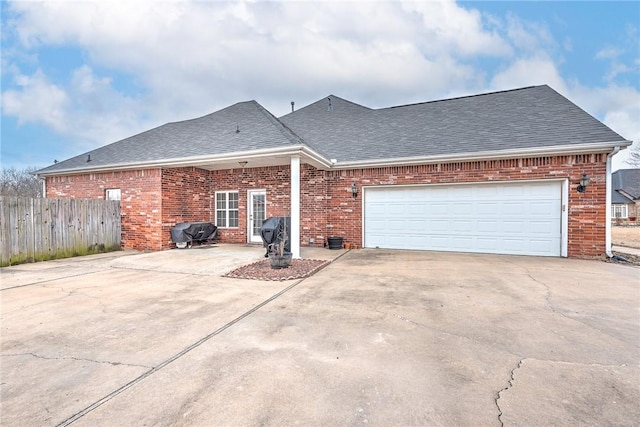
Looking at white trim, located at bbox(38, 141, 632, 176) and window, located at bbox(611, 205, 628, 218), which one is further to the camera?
window, located at bbox(611, 205, 628, 218)

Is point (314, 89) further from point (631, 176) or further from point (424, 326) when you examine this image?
point (631, 176)

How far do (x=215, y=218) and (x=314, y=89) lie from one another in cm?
1078

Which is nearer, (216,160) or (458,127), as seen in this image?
(216,160)

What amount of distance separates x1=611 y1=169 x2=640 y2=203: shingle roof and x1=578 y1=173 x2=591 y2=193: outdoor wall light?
109ft

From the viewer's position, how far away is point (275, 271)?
618cm

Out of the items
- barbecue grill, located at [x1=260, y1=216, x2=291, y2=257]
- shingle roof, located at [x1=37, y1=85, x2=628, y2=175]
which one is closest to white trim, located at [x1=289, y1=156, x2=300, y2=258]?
barbecue grill, located at [x1=260, y1=216, x2=291, y2=257]

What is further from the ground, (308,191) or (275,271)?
(308,191)

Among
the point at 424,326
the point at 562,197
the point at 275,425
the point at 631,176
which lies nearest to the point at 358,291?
the point at 424,326

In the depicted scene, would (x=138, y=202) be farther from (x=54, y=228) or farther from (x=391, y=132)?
(x=391, y=132)

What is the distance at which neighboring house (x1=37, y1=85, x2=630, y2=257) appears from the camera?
7922 millimetres

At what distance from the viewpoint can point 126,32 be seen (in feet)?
33.5

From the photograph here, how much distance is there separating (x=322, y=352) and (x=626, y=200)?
141ft

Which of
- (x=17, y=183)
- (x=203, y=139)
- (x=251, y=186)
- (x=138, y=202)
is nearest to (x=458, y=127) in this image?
(x=251, y=186)

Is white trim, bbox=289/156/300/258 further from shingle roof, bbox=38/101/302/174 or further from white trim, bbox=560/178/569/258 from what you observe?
white trim, bbox=560/178/569/258
